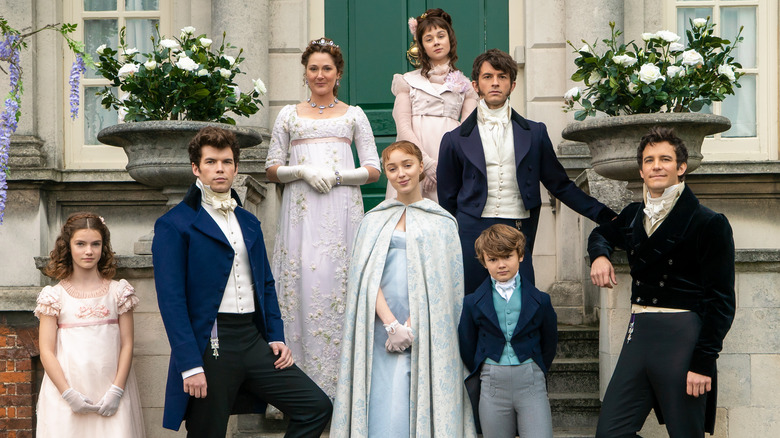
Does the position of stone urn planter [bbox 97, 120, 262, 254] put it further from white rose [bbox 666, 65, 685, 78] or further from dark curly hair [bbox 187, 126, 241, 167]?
white rose [bbox 666, 65, 685, 78]

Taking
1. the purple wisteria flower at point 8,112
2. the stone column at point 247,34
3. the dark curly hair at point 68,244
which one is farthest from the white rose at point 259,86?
the stone column at point 247,34

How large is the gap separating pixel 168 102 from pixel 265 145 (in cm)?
172

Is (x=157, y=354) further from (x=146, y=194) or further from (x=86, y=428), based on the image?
(x=146, y=194)

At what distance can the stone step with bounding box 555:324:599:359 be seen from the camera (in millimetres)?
5398

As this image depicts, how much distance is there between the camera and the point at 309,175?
4672mm

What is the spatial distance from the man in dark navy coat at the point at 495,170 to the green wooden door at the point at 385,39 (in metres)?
2.35

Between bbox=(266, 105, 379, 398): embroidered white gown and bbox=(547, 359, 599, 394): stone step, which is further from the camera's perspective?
bbox=(547, 359, 599, 394): stone step

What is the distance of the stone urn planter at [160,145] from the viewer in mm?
4691

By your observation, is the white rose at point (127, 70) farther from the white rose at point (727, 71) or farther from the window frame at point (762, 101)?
the window frame at point (762, 101)

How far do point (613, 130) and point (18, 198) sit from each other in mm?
4473

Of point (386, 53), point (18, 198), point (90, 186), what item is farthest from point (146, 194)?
point (386, 53)

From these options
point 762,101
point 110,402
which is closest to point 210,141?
point 110,402

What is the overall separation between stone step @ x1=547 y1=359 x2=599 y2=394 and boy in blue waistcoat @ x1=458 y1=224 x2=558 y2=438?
1.34m

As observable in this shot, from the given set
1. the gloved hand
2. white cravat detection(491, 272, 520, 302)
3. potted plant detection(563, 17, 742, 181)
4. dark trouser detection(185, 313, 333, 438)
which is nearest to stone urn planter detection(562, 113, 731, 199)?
potted plant detection(563, 17, 742, 181)
